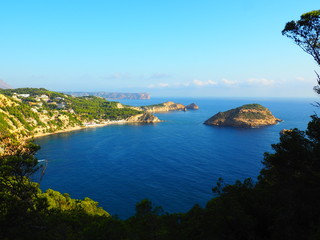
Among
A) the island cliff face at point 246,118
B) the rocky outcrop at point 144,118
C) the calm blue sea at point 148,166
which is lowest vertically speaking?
the calm blue sea at point 148,166

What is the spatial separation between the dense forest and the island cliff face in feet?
434

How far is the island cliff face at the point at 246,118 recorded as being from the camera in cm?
15425

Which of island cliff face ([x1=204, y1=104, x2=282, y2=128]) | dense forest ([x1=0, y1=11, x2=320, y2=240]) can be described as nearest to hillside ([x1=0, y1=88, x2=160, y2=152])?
island cliff face ([x1=204, y1=104, x2=282, y2=128])

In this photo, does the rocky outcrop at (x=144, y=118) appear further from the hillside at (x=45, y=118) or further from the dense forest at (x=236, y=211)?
the dense forest at (x=236, y=211)

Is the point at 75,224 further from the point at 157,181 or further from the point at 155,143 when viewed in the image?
the point at 155,143

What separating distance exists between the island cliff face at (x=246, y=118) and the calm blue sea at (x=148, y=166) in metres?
32.2

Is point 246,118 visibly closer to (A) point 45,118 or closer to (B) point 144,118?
(B) point 144,118

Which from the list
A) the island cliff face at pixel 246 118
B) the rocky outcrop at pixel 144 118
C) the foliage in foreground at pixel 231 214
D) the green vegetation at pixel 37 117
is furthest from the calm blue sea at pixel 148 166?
the rocky outcrop at pixel 144 118

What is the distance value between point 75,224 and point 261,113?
162999 millimetres

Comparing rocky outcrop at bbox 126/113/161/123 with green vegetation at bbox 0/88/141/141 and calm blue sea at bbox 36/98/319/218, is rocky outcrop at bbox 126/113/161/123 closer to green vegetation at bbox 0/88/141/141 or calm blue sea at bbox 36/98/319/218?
green vegetation at bbox 0/88/141/141

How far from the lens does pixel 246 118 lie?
514 feet

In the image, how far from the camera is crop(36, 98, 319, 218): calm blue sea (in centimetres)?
5266

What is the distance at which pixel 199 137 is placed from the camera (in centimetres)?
11794

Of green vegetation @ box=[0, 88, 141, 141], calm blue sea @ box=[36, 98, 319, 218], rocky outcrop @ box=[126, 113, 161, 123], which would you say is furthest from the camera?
rocky outcrop @ box=[126, 113, 161, 123]
